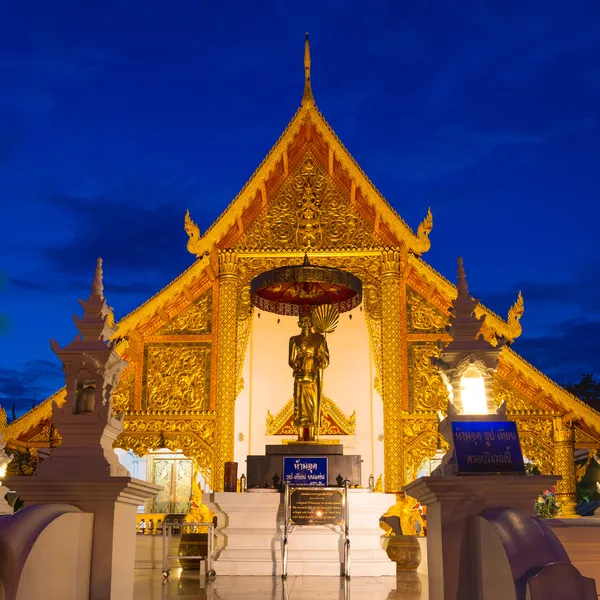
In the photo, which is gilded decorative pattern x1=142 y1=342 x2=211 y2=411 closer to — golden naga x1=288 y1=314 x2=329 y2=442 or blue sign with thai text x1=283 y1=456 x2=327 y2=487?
golden naga x1=288 y1=314 x2=329 y2=442

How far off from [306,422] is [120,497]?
14.4 ft

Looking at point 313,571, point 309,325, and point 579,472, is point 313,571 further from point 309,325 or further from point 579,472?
point 579,472

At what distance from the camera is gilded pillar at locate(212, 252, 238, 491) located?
1045 cm

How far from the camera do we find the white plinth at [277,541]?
22.7ft

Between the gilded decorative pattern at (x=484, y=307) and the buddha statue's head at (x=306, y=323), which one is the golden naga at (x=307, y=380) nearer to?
the buddha statue's head at (x=306, y=323)

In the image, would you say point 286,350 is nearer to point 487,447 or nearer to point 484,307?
point 484,307

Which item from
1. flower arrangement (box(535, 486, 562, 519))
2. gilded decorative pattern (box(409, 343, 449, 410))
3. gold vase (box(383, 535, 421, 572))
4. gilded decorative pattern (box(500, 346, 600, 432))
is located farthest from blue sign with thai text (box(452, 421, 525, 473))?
gilded decorative pattern (box(409, 343, 449, 410))

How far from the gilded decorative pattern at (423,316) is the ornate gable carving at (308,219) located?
1.10m

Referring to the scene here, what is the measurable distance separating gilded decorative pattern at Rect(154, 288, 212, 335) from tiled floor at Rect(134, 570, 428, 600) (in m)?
4.63

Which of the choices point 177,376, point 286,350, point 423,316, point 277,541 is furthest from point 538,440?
point 177,376

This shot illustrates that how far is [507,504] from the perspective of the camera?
3.43 m

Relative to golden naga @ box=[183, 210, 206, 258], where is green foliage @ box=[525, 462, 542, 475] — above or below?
below

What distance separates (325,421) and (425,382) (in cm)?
151

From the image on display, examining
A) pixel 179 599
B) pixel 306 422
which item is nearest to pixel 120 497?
pixel 179 599
